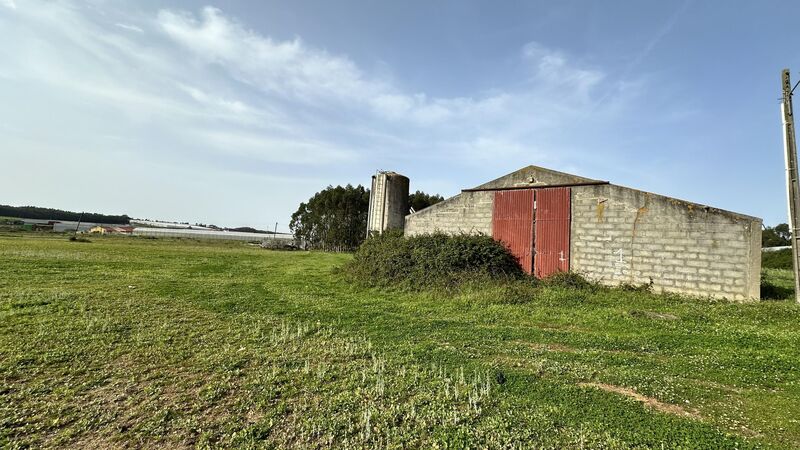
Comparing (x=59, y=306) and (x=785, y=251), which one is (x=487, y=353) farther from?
(x=785, y=251)

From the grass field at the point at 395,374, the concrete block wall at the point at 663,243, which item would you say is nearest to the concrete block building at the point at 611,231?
the concrete block wall at the point at 663,243

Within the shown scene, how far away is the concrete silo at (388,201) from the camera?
20.8 m

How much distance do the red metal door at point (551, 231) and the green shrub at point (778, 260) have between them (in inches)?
1054

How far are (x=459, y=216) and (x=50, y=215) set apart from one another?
169798 millimetres

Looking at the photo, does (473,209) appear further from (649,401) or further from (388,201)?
(649,401)

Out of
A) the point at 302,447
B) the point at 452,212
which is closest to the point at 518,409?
the point at 302,447

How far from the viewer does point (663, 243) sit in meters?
10.9

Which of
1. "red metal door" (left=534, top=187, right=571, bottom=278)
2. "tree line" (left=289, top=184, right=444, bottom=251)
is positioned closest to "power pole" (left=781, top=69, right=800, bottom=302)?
"red metal door" (left=534, top=187, right=571, bottom=278)

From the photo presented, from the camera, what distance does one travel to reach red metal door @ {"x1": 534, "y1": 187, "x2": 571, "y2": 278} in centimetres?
1269

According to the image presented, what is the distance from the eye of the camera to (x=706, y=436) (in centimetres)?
329

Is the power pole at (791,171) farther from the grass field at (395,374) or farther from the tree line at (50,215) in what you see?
the tree line at (50,215)

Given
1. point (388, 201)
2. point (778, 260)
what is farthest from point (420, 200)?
point (778, 260)

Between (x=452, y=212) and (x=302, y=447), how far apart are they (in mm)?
12785

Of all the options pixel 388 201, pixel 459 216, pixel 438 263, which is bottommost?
pixel 438 263
